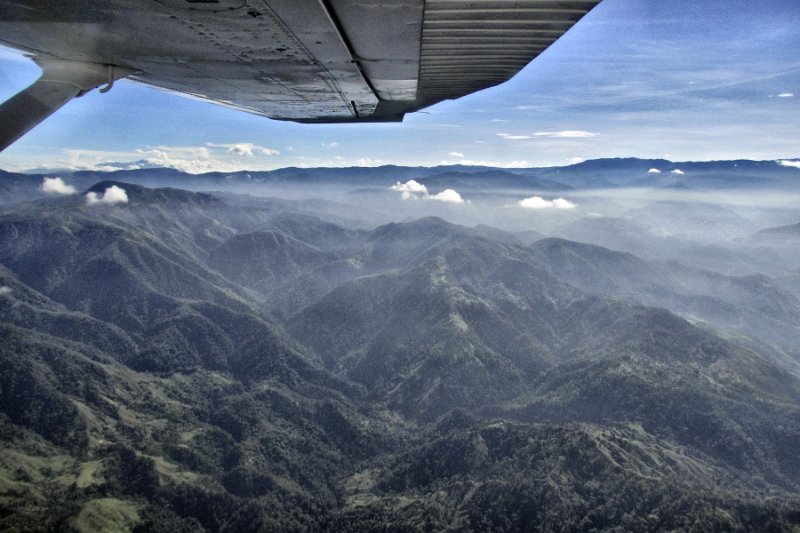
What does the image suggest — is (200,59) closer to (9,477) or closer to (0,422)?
(9,477)

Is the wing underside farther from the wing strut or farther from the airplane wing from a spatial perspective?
the wing strut

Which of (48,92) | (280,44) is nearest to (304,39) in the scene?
(280,44)

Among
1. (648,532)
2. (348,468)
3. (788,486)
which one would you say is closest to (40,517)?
(348,468)

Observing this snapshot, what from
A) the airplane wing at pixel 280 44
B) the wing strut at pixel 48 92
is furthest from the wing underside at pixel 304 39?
the wing strut at pixel 48 92

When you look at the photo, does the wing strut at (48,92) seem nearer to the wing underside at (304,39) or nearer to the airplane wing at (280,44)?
the airplane wing at (280,44)

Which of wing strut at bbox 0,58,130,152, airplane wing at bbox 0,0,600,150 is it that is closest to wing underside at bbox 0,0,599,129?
airplane wing at bbox 0,0,600,150

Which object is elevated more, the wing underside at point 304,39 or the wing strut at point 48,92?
the wing underside at point 304,39
